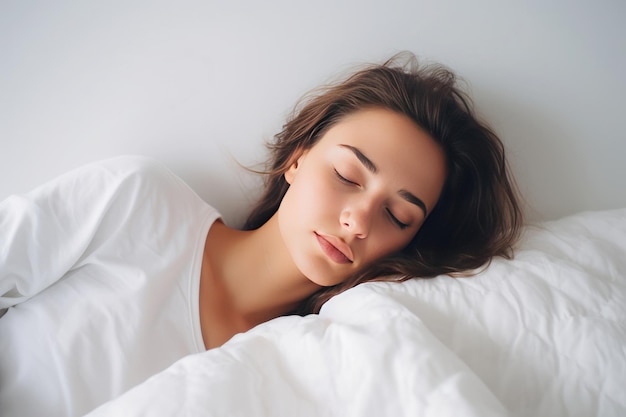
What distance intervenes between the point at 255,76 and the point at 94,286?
0.65 metres

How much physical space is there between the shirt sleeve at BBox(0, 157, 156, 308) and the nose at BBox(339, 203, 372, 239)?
1.62 ft

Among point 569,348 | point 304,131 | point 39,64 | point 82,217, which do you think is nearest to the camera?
point 569,348

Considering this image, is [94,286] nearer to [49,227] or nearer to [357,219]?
[49,227]

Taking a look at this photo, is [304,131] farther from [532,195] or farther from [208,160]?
[532,195]

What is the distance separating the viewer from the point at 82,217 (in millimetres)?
960

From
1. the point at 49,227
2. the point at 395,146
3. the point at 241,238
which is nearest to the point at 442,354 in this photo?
the point at 395,146

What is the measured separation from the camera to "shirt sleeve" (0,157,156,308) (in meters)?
0.88

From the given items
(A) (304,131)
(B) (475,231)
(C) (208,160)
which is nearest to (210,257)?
(C) (208,160)

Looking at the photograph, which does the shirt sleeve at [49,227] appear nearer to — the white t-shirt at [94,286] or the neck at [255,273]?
the white t-shirt at [94,286]

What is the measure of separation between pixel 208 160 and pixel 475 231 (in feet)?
2.47

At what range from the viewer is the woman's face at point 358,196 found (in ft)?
3.17

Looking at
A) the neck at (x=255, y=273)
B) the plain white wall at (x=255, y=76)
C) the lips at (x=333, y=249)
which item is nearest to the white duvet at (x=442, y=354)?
the lips at (x=333, y=249)

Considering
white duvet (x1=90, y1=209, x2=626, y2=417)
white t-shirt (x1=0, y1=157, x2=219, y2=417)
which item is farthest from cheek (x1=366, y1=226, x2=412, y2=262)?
white t-shirt (x1=0, y1=157, x2=219, y2=417)

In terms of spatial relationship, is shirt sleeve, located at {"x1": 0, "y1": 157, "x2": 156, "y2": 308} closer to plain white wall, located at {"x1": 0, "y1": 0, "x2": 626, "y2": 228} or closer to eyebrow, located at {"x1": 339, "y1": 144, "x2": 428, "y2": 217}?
plain white wall, located at {"x1": 0, "y1": 0, "x2": 626, "y2": 228}
